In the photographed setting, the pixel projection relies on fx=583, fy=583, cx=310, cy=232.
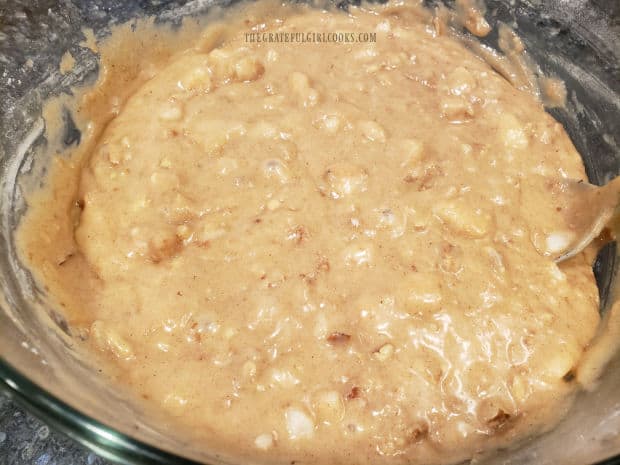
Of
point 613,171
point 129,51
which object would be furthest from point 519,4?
point 129,51

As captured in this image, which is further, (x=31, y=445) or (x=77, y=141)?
(x=77, y=141)

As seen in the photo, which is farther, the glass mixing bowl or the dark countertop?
the dark countertop

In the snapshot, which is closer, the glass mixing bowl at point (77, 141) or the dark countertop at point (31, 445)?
the glass mixing bowl at point (77, 141)
